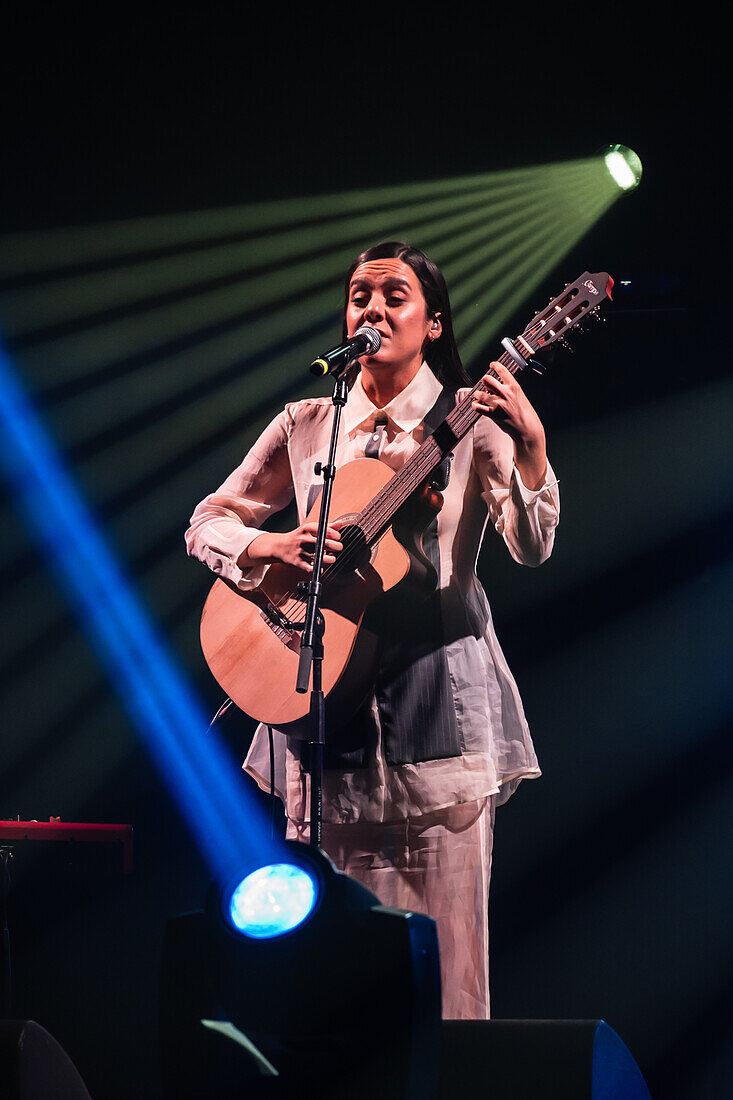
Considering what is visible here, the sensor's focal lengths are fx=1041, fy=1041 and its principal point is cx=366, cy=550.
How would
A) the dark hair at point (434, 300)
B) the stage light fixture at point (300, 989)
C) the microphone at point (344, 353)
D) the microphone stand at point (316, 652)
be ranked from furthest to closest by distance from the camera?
1. the dark hair at point (434, 300)
2. the microphone stand at point (316, 652)
3. the microphone at point (344, 353)
4. the stage light fixture at point (300, 989)

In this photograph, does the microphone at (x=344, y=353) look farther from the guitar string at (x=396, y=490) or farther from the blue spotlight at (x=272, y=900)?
the blue spotlight at (x=272, y=900)

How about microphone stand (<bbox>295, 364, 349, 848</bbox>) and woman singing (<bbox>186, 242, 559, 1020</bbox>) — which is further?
woman singing (<bbox>186, 242, 559, 1020</bbox>)

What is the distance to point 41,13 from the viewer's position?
9.32 ft

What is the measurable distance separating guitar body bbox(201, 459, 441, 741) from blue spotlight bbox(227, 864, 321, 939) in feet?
4.83

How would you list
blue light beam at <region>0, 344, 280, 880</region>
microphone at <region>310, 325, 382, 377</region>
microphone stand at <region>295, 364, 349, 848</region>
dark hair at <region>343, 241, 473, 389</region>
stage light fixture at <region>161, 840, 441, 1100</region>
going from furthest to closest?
blue light beam at <region>0, 344, 280, 880</region> < dark hair at <region>343, 241, 473, 389</region> < microphone stand at <region>295, 364, 349, 848</region> < microphone at <region>310, 325, 382, 377</region> < stage light fixture at <region>161, 840, 441, 1100</region>

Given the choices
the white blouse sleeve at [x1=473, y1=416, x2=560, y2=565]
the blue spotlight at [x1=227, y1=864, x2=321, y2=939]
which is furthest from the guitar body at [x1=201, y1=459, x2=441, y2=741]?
the blue spotlight at [x1=227, y1=864, x2=321, y2=939]

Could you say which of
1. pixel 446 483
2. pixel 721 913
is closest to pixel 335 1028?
pixel 446 483

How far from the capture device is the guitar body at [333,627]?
250 cm

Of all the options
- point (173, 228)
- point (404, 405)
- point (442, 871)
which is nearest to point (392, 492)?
point (404, 405)

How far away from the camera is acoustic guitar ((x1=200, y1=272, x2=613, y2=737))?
251 centimetres

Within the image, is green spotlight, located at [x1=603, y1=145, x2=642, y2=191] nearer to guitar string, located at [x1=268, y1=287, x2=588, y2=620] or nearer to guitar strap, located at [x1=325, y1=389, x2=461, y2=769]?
guitar string, located at [x1=268, y1=287, x2=588, y2=620]

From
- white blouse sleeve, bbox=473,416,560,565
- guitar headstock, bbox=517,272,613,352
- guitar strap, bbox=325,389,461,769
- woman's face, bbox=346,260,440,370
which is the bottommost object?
guitar strap, bbox=325,389,461,769

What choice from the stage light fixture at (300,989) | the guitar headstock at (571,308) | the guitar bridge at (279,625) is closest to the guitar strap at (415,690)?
the guitar bridge at (279,625)

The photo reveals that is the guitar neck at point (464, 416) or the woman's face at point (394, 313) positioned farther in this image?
the woman's face at point (394, 313)
